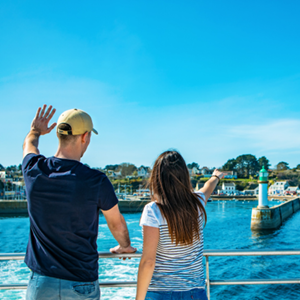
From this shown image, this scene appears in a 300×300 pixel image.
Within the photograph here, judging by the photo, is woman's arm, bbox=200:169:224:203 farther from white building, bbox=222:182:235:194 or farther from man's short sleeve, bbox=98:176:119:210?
white building, bbox=222:182:235:194

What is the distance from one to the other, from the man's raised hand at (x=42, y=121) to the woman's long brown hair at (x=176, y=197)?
2.63ft

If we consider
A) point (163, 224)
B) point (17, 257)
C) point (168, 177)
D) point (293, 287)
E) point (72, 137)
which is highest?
point (72, 137)

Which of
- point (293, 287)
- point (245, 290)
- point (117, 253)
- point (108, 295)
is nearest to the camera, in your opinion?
point (117, 253)

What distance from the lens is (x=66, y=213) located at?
1.35 metres

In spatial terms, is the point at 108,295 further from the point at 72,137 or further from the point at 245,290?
the point at 72,137

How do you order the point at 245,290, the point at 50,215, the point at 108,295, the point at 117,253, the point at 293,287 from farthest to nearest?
the point at 293,287
the point at 245,290
the point at 108,295
the point at 117,253
the point at 50,215

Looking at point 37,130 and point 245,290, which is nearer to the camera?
point 37,130

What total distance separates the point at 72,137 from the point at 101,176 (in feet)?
0.85

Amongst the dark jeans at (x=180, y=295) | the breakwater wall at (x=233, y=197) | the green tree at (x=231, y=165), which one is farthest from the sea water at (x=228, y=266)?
the green tree at (x=231, y=165)

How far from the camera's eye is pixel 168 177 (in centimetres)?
146

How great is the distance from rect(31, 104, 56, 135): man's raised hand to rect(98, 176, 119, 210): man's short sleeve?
2.40ft

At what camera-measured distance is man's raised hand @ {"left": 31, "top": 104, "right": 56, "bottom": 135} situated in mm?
1871

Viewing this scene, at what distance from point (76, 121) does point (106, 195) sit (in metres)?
0.39

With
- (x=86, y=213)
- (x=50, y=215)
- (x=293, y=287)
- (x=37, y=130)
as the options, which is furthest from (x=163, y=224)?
(x=293, y=287)
